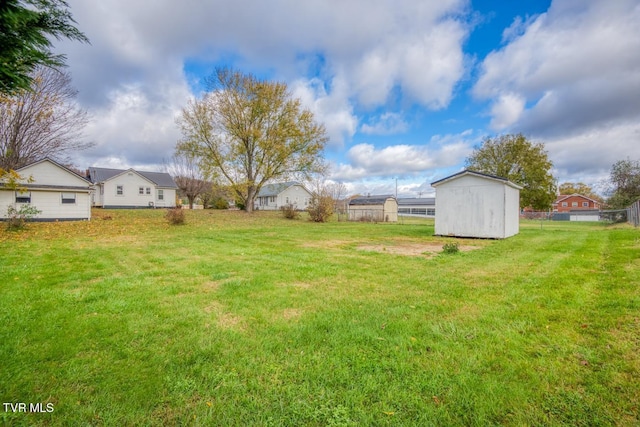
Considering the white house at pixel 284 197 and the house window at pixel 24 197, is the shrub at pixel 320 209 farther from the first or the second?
the white house at pixel 284 197

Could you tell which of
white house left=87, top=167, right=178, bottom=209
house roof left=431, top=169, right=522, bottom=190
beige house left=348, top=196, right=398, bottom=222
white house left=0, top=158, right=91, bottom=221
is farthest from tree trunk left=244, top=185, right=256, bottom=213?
house roof left=431, top=169, right=522, bottom=190

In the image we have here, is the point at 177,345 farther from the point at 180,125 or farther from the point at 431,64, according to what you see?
the point at 180,125

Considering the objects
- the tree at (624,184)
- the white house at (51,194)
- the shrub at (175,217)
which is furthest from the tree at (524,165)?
the white house at (51,194)

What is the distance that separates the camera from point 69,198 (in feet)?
59.6

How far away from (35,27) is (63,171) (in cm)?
2166

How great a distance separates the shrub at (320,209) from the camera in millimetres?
22578

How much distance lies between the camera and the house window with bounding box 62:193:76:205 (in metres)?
18.0

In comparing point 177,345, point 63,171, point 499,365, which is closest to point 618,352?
point 499,365

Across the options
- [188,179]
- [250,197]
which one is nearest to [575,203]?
[250,197]

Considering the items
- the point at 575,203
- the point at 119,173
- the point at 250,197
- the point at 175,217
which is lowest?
the point at 175,217

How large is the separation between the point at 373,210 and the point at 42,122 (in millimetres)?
26364

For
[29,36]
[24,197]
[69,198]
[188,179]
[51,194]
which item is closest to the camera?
[29,36]

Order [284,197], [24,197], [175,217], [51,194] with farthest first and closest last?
[284,197], [51,194], [24,197], [175,217]

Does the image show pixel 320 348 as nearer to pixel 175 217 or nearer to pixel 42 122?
pixel 175 217
